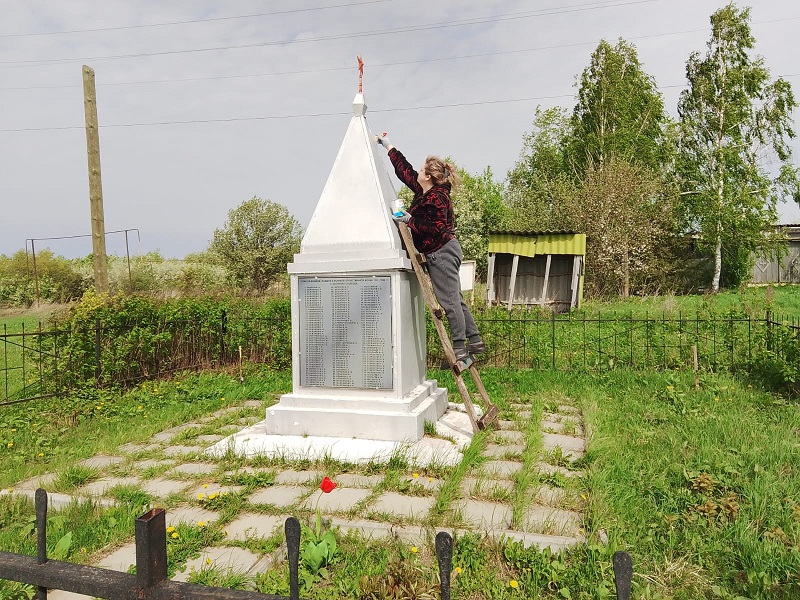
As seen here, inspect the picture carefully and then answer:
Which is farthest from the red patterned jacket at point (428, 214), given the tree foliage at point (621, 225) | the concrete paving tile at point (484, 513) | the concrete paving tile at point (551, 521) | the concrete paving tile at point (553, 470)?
the tree foliage at point (621, 225)

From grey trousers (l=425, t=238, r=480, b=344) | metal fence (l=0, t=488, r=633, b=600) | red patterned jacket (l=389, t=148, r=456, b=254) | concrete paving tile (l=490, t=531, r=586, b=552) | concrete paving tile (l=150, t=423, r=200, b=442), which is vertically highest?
red patterned jacket (l=389, t=148, r=456, b=254)

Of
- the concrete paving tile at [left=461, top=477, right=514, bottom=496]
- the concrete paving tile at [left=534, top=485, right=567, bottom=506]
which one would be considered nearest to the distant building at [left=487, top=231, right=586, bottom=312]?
the concrete paving tile at [left=461, top=477, right=514, bottom=496]

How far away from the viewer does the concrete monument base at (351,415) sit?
5.02m

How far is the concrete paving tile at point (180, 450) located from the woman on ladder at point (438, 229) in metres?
2.60

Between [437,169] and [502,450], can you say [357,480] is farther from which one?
[437,169]

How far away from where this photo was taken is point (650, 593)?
268 centimetres

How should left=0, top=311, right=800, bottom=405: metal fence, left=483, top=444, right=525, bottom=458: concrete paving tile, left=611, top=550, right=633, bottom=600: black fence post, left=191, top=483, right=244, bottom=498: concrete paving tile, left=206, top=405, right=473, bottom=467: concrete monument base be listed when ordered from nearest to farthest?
left=611, top=550, right=633, bottom=600: black fence post, left=191, top=483, right=244, bottom=498: concrete paving tile, left=206, top=405, right=473, bottom=467: concrete monument base, left=483, top=444, right=525, bottom=458: concrete paving tile, left=0, top=311, right=800, bottom=405: metal fence

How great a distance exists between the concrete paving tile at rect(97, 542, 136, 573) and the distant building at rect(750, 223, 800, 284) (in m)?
30.3

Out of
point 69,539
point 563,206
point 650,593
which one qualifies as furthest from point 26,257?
point 650,593

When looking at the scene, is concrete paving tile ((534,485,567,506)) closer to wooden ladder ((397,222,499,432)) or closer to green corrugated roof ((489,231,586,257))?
wooden ladder ((397,222,499,432))

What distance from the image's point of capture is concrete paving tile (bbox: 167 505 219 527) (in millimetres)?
3584

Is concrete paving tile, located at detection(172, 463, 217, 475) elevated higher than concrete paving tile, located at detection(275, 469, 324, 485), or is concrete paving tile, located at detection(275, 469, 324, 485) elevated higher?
concrete paving tile, located at detection(275, 469, 324, 485)

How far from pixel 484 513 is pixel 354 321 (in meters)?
2.30

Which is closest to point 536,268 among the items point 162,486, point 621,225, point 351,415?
point 621,225
